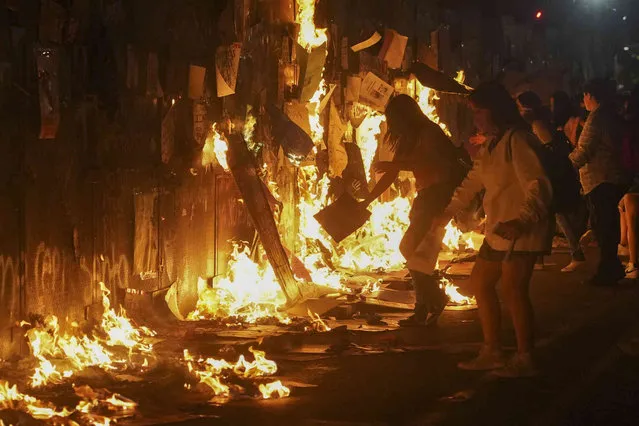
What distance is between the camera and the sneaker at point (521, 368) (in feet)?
24.7

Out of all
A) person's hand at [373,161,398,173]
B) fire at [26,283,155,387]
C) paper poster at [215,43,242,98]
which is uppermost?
paper poster at [215,43,242,98]

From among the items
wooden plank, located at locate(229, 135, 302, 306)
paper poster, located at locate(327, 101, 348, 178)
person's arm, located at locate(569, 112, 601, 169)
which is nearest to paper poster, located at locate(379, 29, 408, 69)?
paper poster, located at locate(327, 101, 348, 178)

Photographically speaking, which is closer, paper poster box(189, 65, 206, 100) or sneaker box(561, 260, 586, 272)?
paper poster box(189, 65, 206, 100)

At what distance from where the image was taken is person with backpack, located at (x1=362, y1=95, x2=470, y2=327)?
9391 mm

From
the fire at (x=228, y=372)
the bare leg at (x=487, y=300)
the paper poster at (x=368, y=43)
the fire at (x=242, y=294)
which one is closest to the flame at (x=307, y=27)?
the paper poster at (x=368, y=43)

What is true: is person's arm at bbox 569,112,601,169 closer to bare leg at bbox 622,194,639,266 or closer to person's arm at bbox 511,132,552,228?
bare leg at bbox 622,194,639,266

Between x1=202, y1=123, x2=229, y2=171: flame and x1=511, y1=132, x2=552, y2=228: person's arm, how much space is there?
12.0ft

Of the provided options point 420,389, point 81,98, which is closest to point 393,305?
point 420,389

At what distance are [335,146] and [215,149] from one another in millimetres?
2849

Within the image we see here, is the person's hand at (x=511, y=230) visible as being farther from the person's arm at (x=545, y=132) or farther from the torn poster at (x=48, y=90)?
the person's arm at (x=545, y=132)

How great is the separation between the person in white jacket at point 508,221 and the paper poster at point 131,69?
2902mm

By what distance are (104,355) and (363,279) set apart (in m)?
4.93

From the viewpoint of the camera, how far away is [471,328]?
947cm

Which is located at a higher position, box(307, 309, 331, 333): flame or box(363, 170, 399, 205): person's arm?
box(363, 170, 399, 205): person's arm
